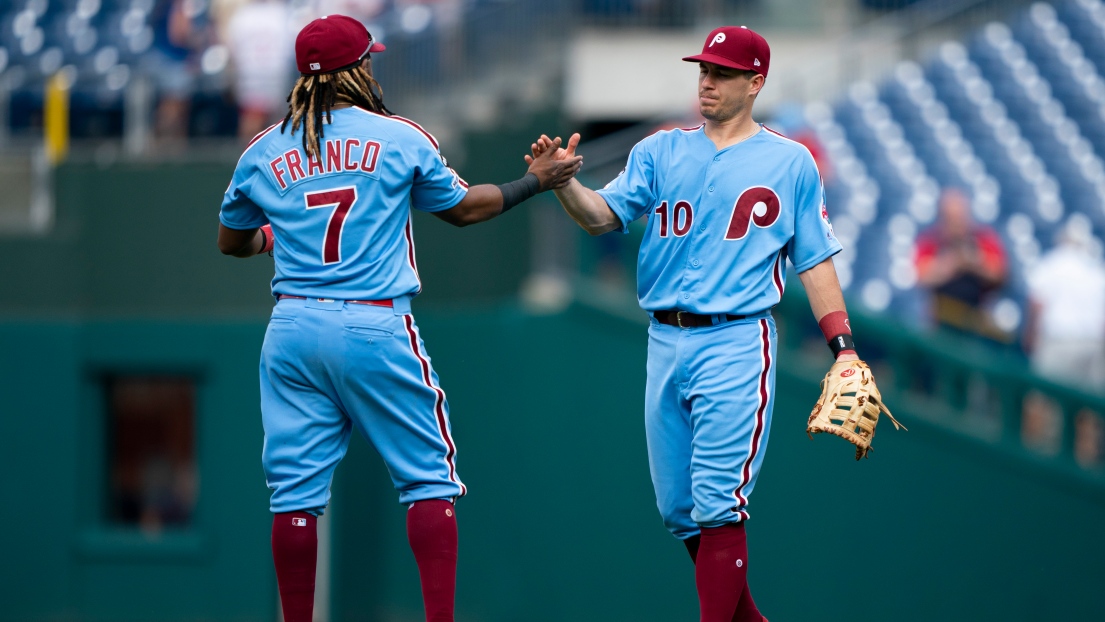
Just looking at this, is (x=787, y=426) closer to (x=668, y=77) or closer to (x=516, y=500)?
(x=516, y=500)

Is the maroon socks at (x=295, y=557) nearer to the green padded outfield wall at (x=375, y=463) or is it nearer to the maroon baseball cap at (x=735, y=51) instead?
the maroon baseball cap at (x=735, y=51)

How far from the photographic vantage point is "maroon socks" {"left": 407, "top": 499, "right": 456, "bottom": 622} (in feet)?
14.2

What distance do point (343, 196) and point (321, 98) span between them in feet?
1.15

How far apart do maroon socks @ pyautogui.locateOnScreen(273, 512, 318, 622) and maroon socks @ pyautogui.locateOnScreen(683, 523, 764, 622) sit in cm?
127

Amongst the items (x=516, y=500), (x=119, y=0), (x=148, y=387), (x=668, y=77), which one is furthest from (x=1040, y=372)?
(x=119, y=0)

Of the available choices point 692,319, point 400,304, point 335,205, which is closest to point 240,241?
point 335,205

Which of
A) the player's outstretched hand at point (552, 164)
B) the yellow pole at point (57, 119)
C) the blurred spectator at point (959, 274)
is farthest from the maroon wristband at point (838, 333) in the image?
the yellow pole at point (57, 119)

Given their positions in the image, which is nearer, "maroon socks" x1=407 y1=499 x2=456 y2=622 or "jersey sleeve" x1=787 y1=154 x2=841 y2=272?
"maroon socks" x1=407 y1=499 x2=456 y2=622

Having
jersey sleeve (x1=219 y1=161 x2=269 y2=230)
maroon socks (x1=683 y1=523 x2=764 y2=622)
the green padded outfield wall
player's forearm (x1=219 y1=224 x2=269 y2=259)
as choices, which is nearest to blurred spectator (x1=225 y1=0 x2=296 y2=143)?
the green padded outfield wall

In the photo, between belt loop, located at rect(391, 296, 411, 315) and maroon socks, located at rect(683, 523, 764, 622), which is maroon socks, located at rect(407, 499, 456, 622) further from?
maroon socks, located at rect(683, 523, 764, 622)

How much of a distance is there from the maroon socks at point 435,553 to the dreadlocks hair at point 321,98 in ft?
3.88

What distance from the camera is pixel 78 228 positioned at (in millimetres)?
8320

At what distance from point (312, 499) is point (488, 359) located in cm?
391

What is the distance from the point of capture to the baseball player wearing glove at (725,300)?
4496 millimetres
